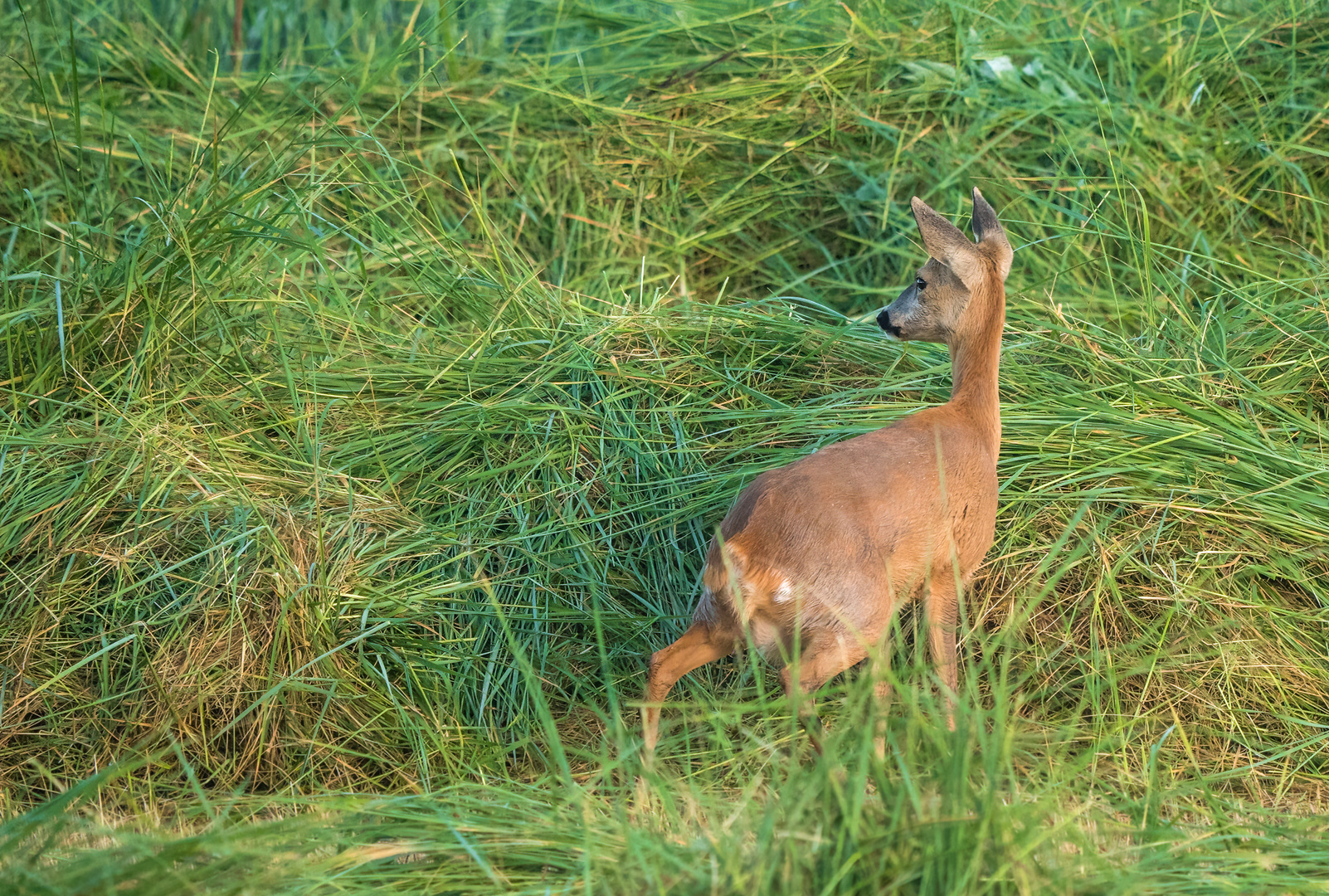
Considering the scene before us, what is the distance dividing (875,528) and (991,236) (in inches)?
36.2

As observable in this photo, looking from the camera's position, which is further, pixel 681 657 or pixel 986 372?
pixel 986 372

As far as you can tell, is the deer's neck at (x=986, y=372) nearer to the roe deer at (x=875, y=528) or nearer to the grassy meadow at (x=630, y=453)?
the roe deer at (x=875, y=528)

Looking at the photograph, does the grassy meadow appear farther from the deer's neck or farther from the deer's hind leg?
the deer's neck

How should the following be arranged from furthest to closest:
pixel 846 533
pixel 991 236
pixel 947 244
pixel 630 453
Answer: pixel 630 453 → pixel 991 236 → pixel 947 244 → pixel 846 533

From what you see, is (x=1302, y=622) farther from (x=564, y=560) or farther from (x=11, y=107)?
(x=11, y=107)

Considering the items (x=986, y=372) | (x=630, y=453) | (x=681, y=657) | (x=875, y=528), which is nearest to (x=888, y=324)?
(x=986, y=372)

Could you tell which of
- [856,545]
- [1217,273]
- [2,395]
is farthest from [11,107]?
[1217,273]

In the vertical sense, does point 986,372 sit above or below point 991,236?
below

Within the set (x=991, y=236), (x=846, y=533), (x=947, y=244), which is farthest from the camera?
(x=991, y=236)

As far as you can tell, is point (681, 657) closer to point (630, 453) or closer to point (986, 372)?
point (630, 453)

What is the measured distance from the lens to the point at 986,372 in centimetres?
325

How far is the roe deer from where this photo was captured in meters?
2.82

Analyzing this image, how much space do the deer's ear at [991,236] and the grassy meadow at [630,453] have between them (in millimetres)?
505

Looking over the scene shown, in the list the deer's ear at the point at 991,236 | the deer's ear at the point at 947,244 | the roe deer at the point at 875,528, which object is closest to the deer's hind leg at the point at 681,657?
the roe deer at the point at 875,528
